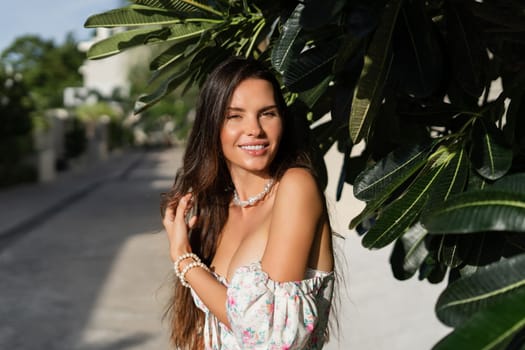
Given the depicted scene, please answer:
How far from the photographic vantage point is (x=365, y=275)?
18.5 ft

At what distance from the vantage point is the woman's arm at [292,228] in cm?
141

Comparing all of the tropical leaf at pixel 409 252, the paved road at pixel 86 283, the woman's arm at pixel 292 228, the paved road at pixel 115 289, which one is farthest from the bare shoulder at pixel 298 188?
the paved road at pixel 86 283

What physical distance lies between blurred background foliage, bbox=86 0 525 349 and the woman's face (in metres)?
0.09

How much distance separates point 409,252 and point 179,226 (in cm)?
54

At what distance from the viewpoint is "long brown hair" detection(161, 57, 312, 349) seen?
1532 mm

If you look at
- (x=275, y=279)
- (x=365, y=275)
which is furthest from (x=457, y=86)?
(x=365, y=275)

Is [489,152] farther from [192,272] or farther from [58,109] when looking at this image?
[58,109]

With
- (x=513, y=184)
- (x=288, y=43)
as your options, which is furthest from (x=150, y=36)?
(x=513, y=184)

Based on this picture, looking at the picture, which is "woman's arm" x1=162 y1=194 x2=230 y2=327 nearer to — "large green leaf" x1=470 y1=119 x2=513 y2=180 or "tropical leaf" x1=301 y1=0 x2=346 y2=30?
"large green leaf" x1=470 y1=119 x2=513 y2=180

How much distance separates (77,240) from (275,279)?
8.07 m

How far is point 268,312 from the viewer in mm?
1381

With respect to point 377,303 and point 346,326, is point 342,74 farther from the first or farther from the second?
point 377,303

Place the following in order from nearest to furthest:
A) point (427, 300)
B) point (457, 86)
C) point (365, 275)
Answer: point (457, 86)
point (427, 300)
point (365, 275)

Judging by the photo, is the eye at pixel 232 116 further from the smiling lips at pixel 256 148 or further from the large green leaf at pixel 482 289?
the large green leaf at pixel 482 289
